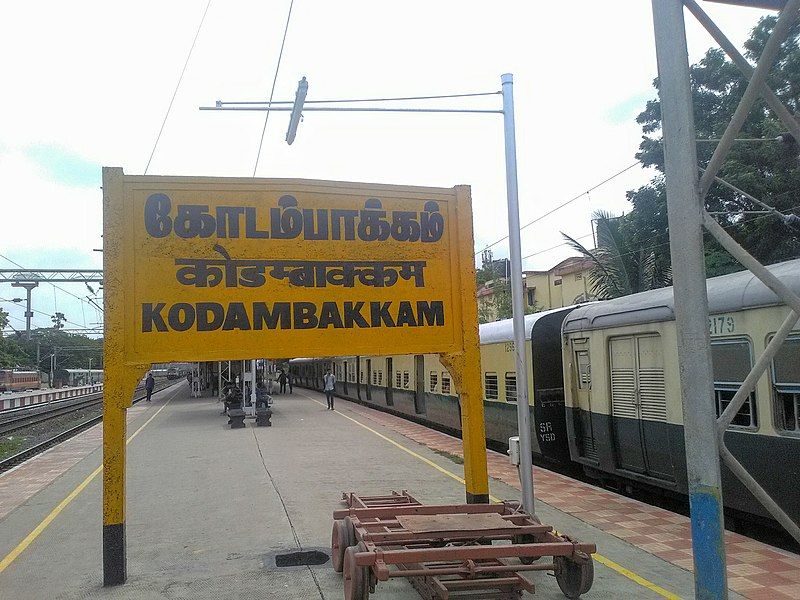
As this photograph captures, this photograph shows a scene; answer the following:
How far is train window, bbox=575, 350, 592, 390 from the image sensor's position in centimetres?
954

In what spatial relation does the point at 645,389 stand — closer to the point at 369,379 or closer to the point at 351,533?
the point at 351,533

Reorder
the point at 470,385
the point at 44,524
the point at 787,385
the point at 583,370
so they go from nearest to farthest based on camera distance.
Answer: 1. the point at 787,385
2. the point at 470,385
3. the point at 44,524
4. the point at 583,370

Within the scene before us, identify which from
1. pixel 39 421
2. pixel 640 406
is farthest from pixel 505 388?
pixel 39 421

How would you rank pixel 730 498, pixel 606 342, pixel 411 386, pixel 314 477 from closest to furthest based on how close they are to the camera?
1. pixel 730 498
2. pixel 606 342
3. pixel 314 477
4. pixel 411 386

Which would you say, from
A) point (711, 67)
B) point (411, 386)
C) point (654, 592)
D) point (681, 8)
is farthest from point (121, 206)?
point (711, 67)

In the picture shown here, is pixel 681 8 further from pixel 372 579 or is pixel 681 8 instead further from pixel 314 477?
pixel 314 477

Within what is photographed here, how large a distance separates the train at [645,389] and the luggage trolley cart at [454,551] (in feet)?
6.97

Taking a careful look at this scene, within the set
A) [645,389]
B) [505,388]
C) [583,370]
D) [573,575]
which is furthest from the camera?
[505,388]

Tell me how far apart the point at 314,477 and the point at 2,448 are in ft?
36.9

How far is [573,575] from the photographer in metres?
5.24

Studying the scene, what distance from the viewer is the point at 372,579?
488cm

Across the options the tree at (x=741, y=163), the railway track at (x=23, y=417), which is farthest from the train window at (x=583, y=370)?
the railway track at (x=23, y=417)

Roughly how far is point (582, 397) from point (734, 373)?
3.09 m

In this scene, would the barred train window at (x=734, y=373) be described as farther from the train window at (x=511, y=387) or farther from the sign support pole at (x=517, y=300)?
the train window at (x=511, y=387)
